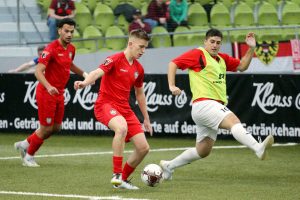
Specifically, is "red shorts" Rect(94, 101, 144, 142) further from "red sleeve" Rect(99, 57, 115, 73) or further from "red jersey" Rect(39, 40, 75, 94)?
"red jersey" Rect(39, 40, 75, 94)

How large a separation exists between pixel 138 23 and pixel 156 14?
0.64 metres

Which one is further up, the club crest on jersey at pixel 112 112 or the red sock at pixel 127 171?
the club crest on jersey at pixel 112 112

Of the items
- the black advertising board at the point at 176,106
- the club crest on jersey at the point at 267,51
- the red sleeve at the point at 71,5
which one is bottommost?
the black advertising board at the point at 176,106

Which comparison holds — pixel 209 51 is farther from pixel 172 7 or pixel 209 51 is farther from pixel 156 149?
pixel 172 7

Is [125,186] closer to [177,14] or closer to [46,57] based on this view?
[46,57]

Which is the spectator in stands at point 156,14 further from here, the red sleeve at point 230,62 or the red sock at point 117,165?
the red sock at point 117,165

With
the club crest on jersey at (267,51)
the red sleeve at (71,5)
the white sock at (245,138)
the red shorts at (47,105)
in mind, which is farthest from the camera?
the red sleeve at (71,5)

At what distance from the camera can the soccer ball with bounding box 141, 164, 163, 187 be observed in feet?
36.6

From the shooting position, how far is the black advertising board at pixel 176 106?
17141mm

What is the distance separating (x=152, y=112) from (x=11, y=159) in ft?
14.3

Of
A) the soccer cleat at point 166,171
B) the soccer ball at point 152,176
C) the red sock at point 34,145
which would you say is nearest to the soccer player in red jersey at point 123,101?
the soccer ball at point 152,176

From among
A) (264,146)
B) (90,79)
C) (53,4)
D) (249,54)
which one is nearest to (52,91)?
(90,79)

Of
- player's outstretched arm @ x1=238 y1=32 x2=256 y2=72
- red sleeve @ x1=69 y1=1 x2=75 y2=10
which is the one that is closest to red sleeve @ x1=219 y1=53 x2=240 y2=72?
player's outstretched arm @ x1=238 y1=32 x2=256 y2=72

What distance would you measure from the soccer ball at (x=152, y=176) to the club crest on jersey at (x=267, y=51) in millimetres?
9931
